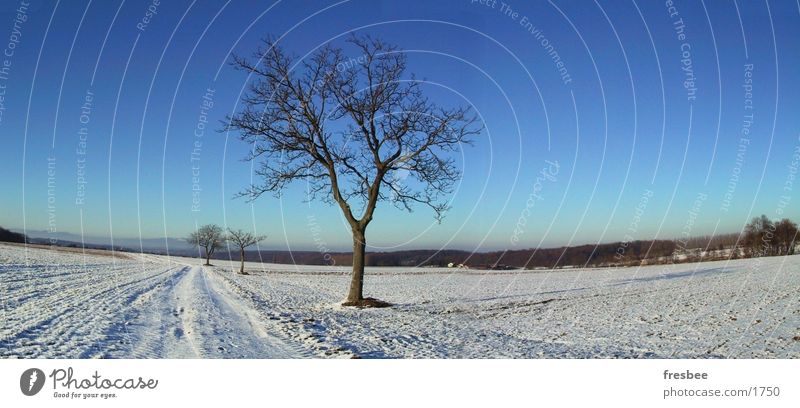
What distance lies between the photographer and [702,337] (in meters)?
9.18

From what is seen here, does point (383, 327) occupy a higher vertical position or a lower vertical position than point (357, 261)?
lower

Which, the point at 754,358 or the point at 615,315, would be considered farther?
the point at 615,315
